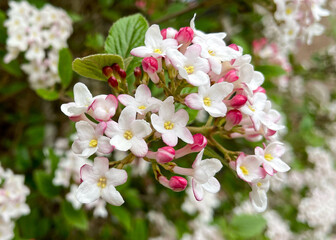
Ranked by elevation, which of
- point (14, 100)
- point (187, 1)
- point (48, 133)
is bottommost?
point (48, 133)

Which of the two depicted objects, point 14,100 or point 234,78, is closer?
point 234,78

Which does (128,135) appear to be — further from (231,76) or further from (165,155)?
(231,76)

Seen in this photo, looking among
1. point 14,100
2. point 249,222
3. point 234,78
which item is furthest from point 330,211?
point 14,100

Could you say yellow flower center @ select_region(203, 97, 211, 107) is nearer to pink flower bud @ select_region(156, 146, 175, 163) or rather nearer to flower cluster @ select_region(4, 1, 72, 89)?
pink flower bud @ select_region(156, 146, 175, 163)

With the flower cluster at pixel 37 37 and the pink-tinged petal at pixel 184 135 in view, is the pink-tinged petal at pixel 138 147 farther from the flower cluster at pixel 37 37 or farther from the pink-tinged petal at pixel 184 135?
the flower cluster at pixel 37 37

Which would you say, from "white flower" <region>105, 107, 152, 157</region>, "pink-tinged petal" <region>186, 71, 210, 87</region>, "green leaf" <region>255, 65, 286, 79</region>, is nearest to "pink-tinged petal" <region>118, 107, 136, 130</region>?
"white flower" <region>105, 107, 152, 157</region>

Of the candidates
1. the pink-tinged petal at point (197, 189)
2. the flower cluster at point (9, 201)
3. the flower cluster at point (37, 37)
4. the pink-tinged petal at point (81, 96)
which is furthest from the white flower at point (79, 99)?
the flower cluster at point (37, 37)

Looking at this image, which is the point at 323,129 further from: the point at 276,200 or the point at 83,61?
the point at 83,61
